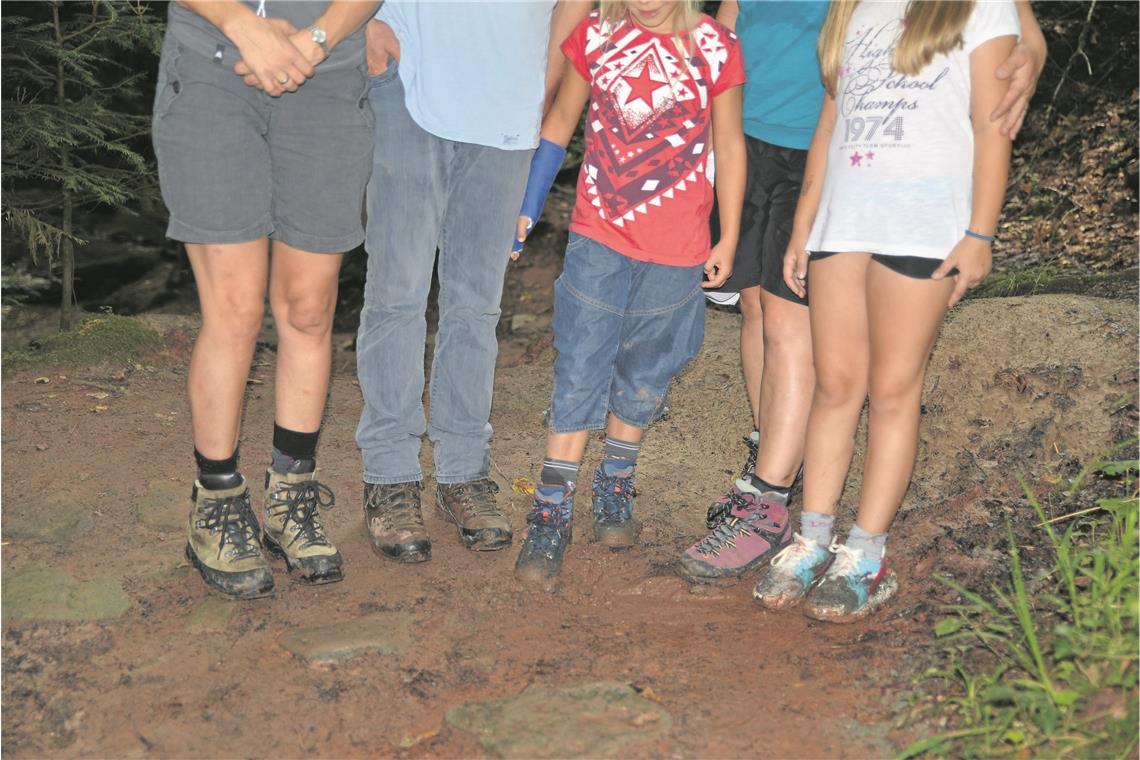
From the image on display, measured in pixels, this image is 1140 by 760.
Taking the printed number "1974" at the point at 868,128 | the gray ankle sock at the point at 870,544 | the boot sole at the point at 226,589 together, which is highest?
the printed number "1974" at the point at 868,128

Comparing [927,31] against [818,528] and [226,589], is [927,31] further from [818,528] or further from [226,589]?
[226,589]

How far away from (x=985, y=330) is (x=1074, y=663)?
8.40ft

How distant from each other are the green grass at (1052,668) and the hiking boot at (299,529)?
184 cm

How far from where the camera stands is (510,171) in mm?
3502

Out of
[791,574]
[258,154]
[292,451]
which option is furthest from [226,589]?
[791,574]

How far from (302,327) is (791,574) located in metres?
1.73

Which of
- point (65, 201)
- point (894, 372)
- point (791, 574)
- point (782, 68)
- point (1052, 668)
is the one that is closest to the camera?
point (1052, 668)

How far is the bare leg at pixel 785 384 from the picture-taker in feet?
12.0

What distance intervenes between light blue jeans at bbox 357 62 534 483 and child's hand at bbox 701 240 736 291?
0.67 metres

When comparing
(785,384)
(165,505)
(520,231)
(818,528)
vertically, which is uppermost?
(520,231)

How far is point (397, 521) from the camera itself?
363cm

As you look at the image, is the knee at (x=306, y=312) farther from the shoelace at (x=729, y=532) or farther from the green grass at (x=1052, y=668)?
the green grass at (x=1052, y=668)

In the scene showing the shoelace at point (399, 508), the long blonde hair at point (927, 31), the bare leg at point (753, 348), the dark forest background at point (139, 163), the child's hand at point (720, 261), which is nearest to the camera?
the long blonde hair at point (927, 31)

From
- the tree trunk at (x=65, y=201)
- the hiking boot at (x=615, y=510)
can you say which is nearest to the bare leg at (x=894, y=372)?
the hiking boot at (x=615, y=510)
